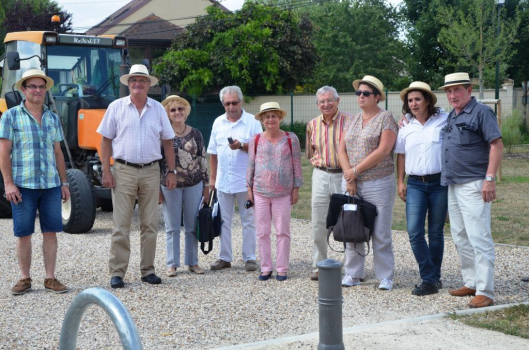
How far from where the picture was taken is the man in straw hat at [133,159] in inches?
294

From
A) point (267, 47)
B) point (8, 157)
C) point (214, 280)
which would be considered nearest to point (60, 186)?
point (8, 157)

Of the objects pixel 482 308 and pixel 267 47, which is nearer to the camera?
pixel 482 308

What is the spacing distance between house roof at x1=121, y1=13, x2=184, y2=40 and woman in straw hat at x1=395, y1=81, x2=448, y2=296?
35.5 meters

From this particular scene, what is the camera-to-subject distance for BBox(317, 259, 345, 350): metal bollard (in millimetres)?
4320

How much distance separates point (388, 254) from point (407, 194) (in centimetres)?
64

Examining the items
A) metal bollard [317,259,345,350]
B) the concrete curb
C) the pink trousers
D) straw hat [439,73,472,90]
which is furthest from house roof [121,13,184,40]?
metal bollard [317,259,345,350]

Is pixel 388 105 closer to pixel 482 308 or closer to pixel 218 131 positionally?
pixel 218 131

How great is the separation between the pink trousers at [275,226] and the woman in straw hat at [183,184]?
0.68m

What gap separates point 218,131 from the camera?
839cm

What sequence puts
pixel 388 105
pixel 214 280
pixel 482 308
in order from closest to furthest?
pixel 482 308 < pixel 214 280 < pixel 388 105

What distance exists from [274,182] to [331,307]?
3.50 meters

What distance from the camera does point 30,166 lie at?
23.3ft

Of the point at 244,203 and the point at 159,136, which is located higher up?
the point at 159,136

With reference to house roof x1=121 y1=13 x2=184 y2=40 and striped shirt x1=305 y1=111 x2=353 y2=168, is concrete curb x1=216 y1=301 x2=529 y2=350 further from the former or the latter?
house roof x1=121 y1=13 x2=184 y2=40
